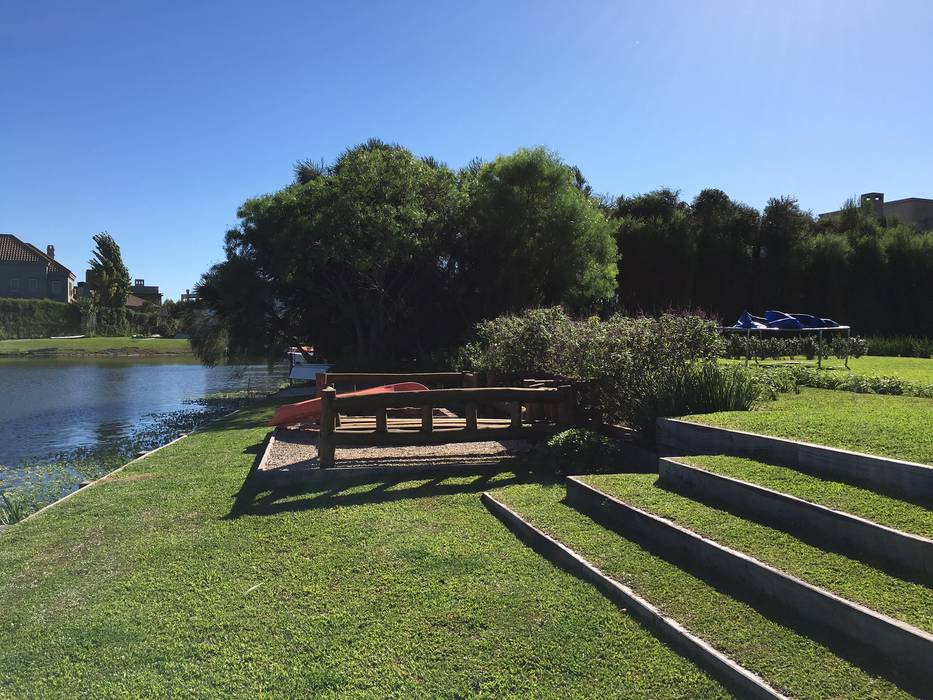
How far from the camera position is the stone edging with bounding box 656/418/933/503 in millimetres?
3680

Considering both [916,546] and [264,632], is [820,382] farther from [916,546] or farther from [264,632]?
[264,632]

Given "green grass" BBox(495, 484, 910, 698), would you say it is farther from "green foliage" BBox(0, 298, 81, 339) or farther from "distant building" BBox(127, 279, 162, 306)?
Result: "distant building" BBox(127, 279, 162, 306)

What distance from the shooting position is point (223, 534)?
5.00m

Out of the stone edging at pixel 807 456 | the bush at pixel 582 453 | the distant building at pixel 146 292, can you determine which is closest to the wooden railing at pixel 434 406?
the bush at pixel 582 453

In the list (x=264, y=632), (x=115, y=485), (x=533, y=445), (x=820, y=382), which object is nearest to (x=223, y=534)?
(x=264, y=632)

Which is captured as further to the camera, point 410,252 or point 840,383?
point 410,252

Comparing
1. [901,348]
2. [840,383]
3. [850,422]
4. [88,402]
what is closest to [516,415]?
[850,422]

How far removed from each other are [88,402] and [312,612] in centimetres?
2281

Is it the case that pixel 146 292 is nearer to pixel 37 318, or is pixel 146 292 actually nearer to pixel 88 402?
pixel 37 318

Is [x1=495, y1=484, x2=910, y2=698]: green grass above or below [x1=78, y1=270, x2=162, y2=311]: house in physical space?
below

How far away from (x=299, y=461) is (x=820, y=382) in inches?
285

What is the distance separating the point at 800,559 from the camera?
128 inches

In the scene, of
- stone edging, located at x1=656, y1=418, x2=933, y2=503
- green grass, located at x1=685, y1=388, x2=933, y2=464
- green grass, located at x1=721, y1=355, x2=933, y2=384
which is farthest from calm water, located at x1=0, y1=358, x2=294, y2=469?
green grass, located at x1=721, y1=355, x2=933, y2=384

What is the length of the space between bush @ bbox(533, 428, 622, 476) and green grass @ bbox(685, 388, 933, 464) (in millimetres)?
842
